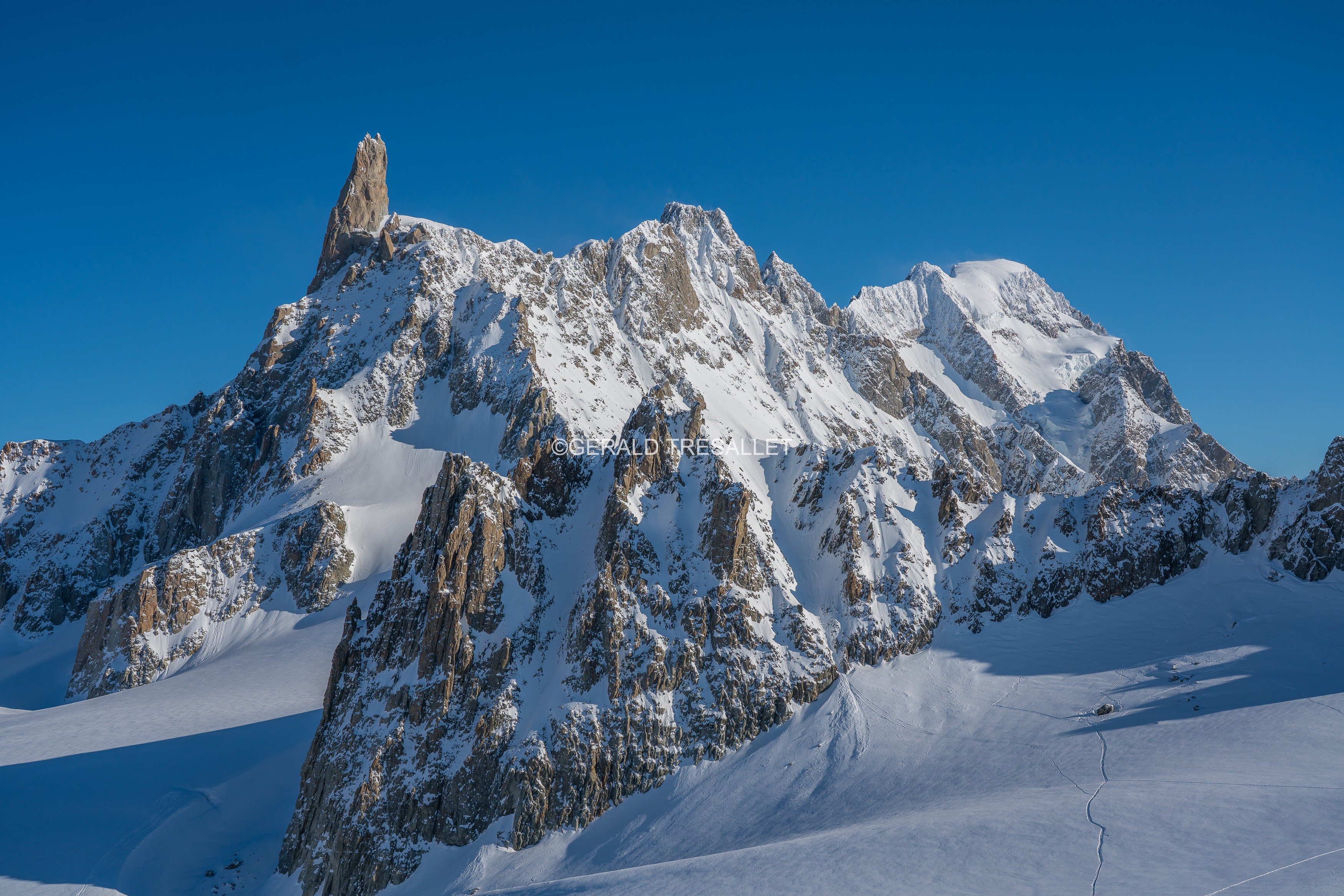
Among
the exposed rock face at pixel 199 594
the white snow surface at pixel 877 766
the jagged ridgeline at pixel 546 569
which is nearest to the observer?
the white snow surface at pixel 877 766

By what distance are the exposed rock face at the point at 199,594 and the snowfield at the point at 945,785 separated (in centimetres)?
2190

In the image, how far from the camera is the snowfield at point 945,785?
40.5 meters

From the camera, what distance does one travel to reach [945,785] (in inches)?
2195

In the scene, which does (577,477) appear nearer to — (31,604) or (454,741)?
(454,741)

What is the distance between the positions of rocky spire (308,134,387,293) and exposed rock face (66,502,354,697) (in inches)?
3283

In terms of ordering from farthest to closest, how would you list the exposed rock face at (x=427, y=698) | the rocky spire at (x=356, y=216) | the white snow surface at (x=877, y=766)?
1. the rocky spire at (x=356, y=216)
2. the exposed rock face at (x=427, y=698)
3. the white snow surface at (x=877, y=766)

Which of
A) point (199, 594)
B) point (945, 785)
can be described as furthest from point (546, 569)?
point (199, 594)

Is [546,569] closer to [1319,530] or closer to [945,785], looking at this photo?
[945,785]

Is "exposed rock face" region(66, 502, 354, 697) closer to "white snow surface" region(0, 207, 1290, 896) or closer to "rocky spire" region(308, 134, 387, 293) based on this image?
"white snow surface" region(0, 207, 1290, 896)

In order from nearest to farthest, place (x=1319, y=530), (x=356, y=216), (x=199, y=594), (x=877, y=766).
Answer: (x=877, y=766)
(x=1319, y=530)
(x=199, y=594)
(x=356, y=216)

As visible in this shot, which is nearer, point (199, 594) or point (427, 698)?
point (427, 698)

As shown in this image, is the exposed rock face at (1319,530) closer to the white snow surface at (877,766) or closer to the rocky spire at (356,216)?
the white snow surface at (877,766)

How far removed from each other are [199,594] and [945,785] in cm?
11010

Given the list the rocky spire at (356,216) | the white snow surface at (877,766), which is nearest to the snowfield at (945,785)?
the white snow surface at (877,766)
